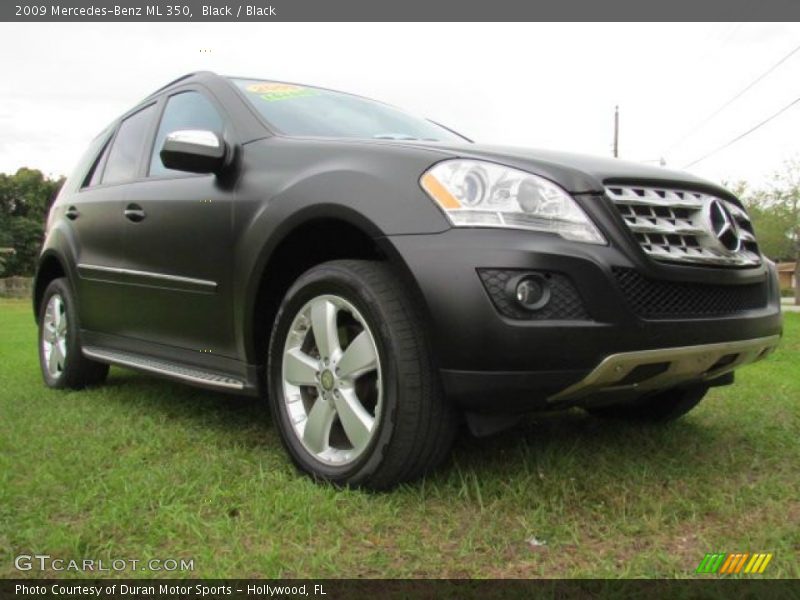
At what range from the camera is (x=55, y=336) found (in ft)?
15.3

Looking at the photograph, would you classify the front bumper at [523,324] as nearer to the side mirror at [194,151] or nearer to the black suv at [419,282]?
the black suv at [419,282]

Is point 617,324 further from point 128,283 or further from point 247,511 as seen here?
point 128,283

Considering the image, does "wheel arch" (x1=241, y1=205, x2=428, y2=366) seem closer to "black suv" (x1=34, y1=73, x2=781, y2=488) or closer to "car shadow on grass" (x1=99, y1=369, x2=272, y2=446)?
"black suv" (x1=34, y1=73, x2=781, y2=488)

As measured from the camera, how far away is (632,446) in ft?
9.86

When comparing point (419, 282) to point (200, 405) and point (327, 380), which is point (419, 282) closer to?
A: point (327, 380)

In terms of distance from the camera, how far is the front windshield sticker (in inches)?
133

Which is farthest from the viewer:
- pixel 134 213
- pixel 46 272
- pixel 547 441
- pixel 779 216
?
pixel 779 216

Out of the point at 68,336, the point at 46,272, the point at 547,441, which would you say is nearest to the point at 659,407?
the point at 547,441

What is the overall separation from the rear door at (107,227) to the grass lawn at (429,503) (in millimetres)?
753

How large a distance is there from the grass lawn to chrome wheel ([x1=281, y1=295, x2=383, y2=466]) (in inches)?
7.0

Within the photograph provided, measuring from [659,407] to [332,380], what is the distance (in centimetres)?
165

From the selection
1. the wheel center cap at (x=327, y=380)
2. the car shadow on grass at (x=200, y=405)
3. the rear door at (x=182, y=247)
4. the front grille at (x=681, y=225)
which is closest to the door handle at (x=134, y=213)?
the rear door at (x=182, y=247)

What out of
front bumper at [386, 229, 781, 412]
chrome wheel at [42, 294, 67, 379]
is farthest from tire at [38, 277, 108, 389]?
front bumper at [386, 229, 781, 412]

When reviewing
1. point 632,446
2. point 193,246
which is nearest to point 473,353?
point 632,446
